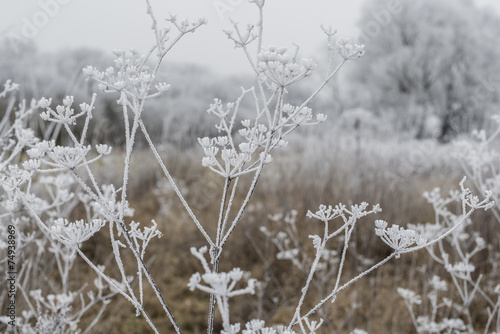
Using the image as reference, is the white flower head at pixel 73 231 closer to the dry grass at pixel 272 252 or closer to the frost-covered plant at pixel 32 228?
the frost-covered plant at pixel 32 228

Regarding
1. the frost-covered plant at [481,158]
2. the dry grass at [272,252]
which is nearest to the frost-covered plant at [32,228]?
the dry grass at [272,252]

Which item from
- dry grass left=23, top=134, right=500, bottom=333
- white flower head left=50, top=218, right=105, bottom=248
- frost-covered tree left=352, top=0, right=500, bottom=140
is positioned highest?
frost-covered tree left=352, top=0, right=500, bottom=140

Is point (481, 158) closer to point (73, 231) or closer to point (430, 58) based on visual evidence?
point (73, 231)

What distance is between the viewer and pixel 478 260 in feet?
13.2

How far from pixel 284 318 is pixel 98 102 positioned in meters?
11.2

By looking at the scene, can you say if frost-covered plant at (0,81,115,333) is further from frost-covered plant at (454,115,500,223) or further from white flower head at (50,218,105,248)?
frost-covered plant at (454,115,500,223)

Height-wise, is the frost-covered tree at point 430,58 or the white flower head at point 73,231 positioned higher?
the frost-covered tree at point 430,58

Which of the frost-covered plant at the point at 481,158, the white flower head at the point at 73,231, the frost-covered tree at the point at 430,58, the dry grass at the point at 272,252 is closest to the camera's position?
the white flower head at the point at 73,231

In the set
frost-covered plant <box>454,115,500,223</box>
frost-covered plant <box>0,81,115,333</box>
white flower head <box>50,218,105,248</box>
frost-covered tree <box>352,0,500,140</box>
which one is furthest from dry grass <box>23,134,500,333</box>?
frost-covered tree <box>352,0,500,140</box>

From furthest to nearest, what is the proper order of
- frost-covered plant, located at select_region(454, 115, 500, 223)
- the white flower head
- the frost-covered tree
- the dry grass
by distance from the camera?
the frost-covered tree → the dry grass → frost-covered plant, located at select_region(454, 115, 500, 223) → the white flower head

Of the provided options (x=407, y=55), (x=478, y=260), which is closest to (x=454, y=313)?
(x=478, y=260)

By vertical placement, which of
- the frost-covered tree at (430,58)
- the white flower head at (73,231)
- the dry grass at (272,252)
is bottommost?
the dry grass at (272,252)

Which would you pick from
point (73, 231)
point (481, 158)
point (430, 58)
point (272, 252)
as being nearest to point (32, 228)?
point (272, 252)

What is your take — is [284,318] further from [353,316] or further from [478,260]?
[478,260]
